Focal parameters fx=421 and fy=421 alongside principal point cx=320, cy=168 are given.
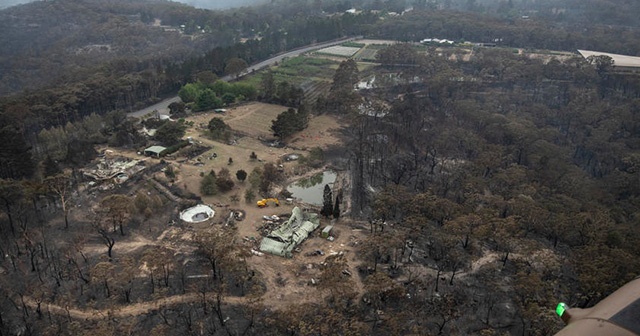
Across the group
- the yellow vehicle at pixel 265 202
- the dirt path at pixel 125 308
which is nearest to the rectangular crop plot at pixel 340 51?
the yellow vehicle at pixel 265 202

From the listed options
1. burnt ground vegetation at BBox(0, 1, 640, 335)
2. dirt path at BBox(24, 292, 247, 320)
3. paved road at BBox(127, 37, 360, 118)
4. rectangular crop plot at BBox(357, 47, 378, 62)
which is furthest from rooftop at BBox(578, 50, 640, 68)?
dirt path at BBox(24, 292, 247, 320)

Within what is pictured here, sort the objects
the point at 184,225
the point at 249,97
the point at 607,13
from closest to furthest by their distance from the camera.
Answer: the point at 184,225 → the point at 249,97 → the point at 607,13

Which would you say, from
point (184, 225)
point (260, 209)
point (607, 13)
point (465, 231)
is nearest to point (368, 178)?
point (260, 209)

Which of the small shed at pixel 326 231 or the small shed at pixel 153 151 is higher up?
the small shed at pixel 153 151

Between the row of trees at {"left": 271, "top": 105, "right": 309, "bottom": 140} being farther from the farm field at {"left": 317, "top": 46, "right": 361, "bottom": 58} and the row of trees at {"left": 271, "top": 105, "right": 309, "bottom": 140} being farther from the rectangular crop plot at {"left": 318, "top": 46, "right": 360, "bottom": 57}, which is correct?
the rectangular crop plot at {"left": 318, "top": 46, "right": 360, "bottom": 57}

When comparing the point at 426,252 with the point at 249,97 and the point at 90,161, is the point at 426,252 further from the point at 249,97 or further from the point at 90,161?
the point at 249,97

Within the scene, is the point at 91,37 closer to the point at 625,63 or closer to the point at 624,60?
the point at 625,63

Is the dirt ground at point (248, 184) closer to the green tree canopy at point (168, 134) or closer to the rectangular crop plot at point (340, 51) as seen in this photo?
the green tree canopy at point (168, 134)

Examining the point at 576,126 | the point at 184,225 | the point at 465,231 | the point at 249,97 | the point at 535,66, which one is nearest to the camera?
the point at 465,231

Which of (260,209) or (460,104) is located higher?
(460,104)
